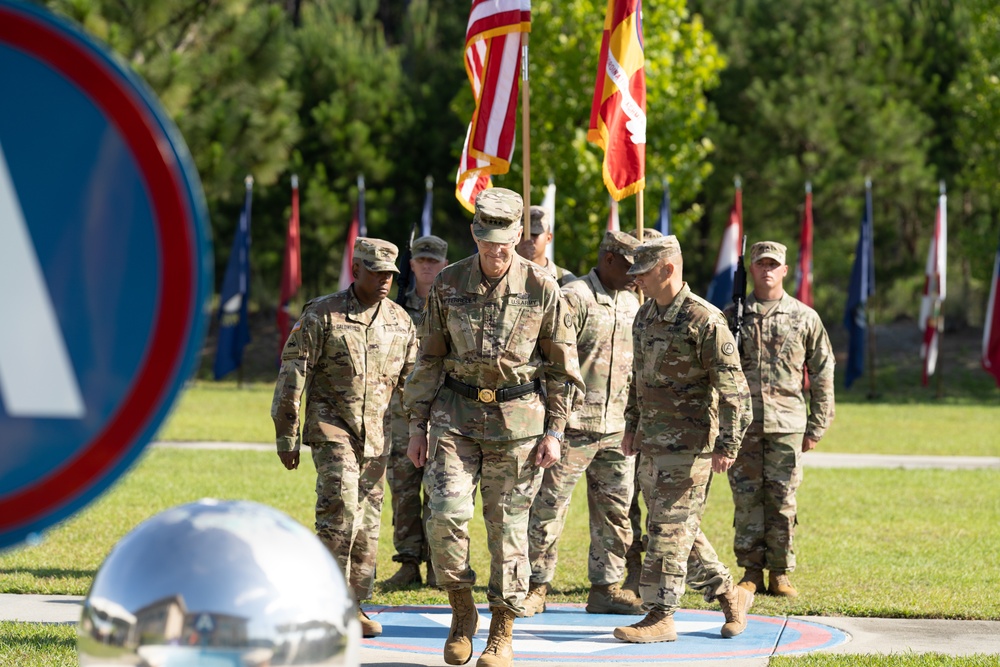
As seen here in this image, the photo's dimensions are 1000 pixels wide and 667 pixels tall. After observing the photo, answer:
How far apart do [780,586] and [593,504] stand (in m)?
1.36

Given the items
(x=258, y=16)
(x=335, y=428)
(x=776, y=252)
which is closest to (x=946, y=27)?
(x=258, y=16)

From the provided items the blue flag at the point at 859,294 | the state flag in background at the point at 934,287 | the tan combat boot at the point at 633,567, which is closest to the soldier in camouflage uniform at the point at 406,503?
the tan combat boot at the point at 633,567

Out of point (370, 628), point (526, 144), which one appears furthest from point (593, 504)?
point (526, 144)

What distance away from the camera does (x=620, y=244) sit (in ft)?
27.8

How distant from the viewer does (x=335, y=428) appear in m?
7.42

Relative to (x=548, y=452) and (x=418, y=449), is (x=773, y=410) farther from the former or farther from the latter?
(x=418, y=449)

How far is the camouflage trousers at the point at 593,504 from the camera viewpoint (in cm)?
823

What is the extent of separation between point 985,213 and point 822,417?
30.3 m

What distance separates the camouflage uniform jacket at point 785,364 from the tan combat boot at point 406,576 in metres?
2.47

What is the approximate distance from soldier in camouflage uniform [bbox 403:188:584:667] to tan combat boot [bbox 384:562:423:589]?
246cm

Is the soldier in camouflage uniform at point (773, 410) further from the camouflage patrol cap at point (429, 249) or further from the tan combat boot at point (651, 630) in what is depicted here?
the camouflage patrol cap at point (429, 249)

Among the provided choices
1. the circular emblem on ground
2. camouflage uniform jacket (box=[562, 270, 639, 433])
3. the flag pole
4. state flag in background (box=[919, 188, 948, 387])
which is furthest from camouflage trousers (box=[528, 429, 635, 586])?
state flag in background (box=[919, 188, 948, 387])

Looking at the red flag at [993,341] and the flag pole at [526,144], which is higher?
the flag pole at [526,144]

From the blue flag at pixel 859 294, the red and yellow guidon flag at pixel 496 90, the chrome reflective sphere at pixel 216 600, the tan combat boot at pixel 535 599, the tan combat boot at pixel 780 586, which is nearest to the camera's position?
the chrome reflective sphere at pixel 216 600
